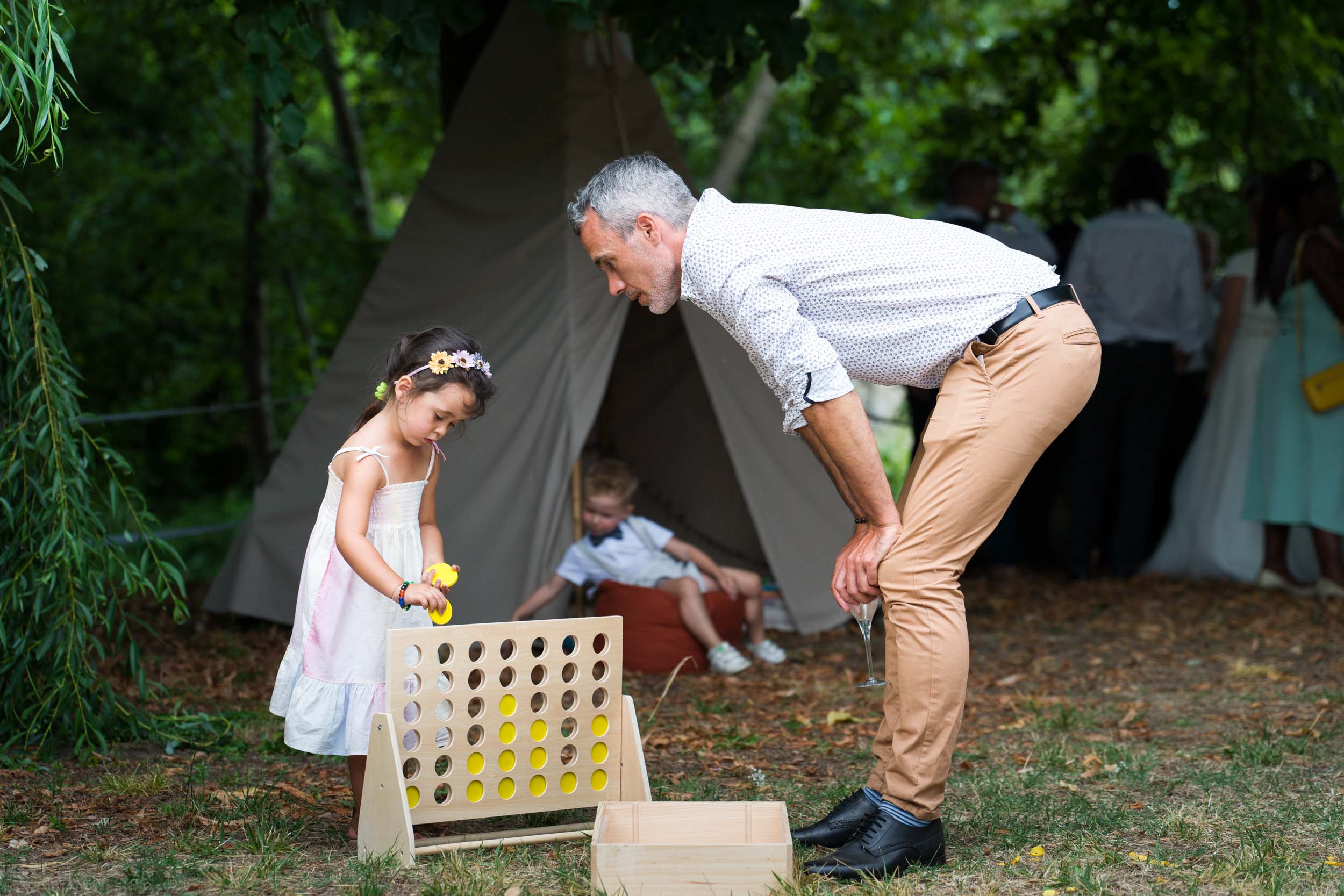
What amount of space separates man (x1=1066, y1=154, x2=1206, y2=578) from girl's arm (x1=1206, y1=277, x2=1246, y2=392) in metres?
0.10

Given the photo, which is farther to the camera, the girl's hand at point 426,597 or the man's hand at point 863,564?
the girl's hand at point 426,597

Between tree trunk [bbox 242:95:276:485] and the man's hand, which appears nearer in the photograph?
the man's hand

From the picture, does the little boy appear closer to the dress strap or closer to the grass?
the grass

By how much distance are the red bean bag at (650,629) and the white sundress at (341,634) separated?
1621 millimetres

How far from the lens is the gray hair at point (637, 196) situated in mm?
2443

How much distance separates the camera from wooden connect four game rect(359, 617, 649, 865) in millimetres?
2568

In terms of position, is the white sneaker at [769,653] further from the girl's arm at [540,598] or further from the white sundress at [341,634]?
the white sundress at [341,634]

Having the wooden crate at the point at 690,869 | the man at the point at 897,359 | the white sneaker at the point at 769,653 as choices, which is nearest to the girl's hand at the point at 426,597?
the wooden crate at the point at 690,869

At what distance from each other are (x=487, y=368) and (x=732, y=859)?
1214mm

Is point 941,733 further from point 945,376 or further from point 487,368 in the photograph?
point 487,368

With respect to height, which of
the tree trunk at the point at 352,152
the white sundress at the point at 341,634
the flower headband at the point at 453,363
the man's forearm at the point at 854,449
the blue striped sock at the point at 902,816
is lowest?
the blue striped sock at the point at 902,816

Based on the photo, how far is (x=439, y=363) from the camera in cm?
280

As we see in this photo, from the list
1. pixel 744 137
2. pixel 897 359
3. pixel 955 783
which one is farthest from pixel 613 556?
pixel 744 137

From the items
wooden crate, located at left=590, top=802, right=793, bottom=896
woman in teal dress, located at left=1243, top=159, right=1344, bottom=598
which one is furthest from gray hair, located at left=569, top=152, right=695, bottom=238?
woman in teal dress, located at left=1243, top=159, right=1344, bottom=598
